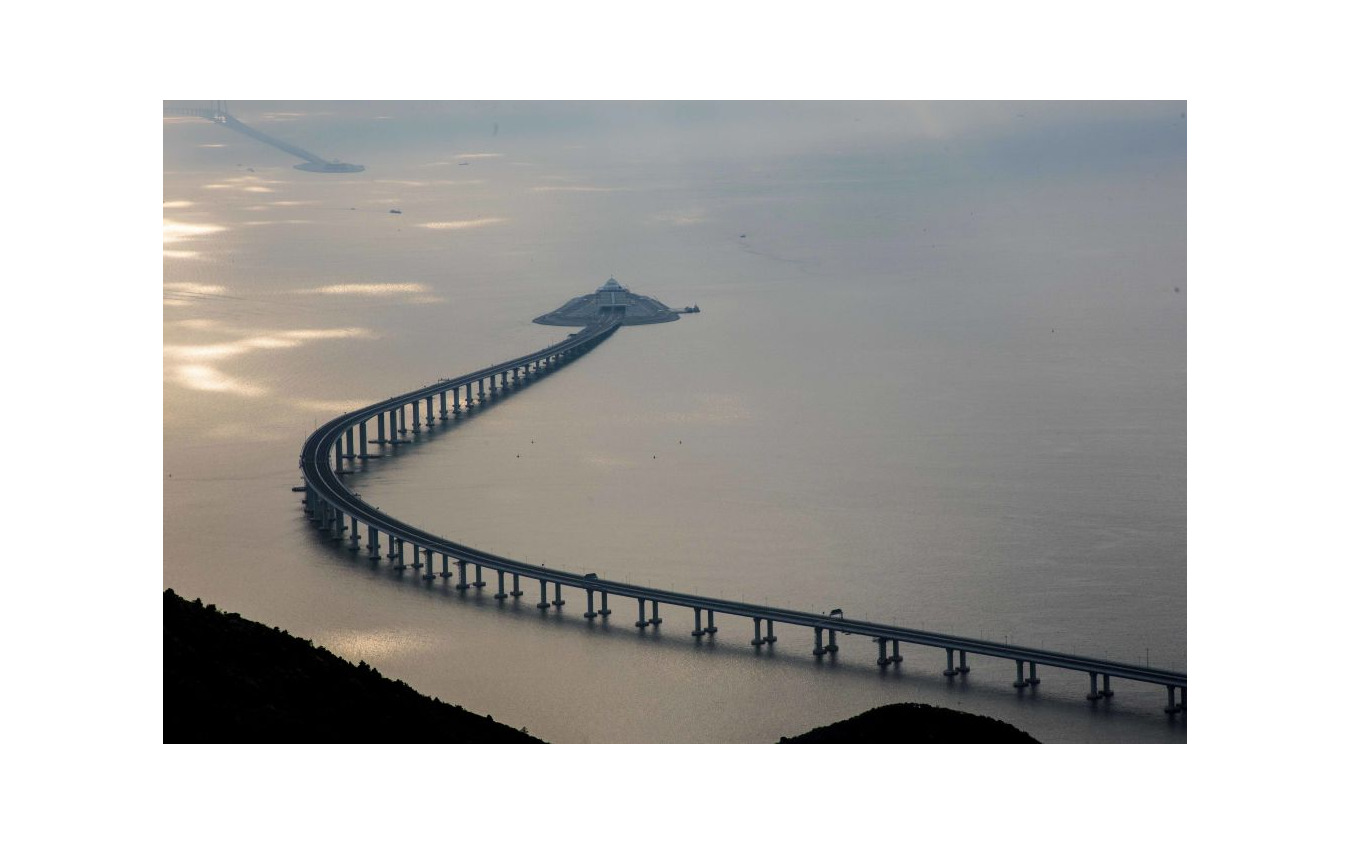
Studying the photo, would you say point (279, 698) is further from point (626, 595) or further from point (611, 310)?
point (611, 310)

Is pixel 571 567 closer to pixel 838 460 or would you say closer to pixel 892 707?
Result: pixel 838 460

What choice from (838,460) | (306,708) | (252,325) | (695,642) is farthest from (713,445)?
(306,708)

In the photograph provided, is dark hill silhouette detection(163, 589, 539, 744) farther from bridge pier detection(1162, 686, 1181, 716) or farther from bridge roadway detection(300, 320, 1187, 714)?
bridge pier detection(1162, 686, 1181, 716)

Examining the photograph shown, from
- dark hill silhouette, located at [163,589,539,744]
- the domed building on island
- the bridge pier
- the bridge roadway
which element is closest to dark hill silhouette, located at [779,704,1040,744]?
dark hill silhouette, located at [163,589,539,744]

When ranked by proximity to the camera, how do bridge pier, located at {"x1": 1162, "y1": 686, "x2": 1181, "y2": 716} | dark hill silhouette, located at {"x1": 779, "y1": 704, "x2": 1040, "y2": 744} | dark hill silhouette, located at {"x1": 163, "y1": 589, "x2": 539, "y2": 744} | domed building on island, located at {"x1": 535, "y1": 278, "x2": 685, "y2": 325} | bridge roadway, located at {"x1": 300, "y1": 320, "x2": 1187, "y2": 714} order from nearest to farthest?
dark hill silhouette, located at {"x1": 163, "y1": 589, "x2": 539, "y2": 744} → dark hill silhouette, located at {"x1": 779, "y1": 704, "x2": 1040, "y2": 744} → bridge pier, located at {"x1": 1162, "y1": 686, "x2": 1181, "y2": 716} → bridge roadway, located at {"x1": 300, "y1": 320, "x2": 1187, "y2": 714} → domed building on island, located at {"x1": 535, "y1": 278, "x2": 685, "y2": 325}

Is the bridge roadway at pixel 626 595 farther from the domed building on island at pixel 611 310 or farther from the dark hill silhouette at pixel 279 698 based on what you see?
the domed building on island at pixel 611 310

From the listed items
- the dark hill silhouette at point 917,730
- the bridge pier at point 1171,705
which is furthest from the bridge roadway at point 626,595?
the dark hill silhouette at point 917,730
